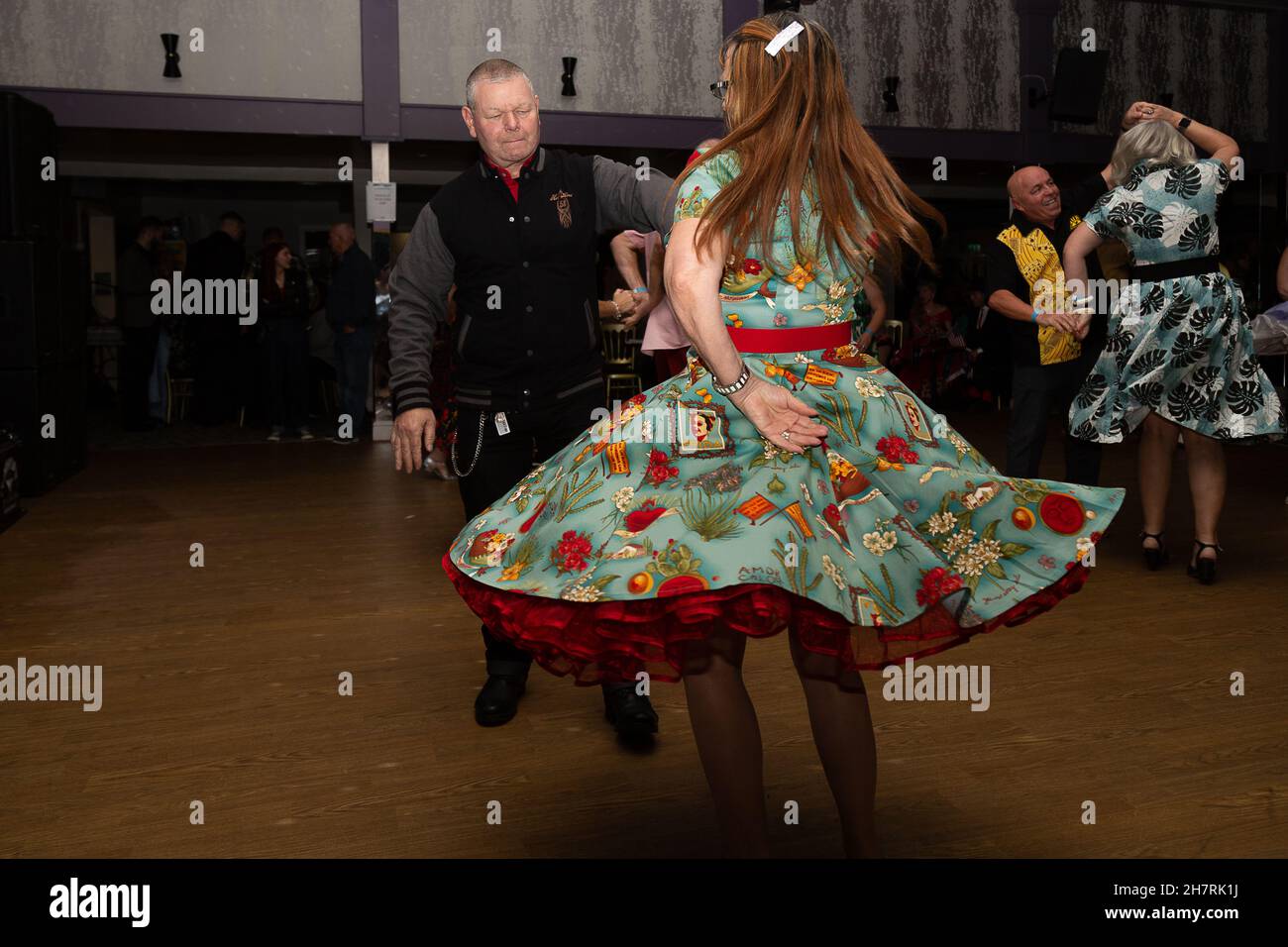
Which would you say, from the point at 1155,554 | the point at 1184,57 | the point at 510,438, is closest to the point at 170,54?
the point at 510,438

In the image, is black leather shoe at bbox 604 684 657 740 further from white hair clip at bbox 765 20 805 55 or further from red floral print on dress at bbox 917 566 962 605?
white hair clip at bbox 765 20 805 55

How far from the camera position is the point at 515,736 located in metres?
2.75

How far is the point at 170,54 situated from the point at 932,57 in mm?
6048

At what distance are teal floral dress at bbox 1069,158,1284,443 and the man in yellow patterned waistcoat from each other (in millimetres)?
366

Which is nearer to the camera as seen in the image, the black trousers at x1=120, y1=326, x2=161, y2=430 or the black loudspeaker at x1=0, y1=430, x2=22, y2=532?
the black loudspeaker at x1=0, y1=430, x2=22, y2=532

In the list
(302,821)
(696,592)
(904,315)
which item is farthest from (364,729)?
(904,315)

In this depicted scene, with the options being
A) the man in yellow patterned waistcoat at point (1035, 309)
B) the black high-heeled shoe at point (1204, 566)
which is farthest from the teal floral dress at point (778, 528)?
the man in yellow patterned waistcoat at point (1035, 309)

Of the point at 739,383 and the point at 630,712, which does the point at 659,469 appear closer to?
the point at 739,383

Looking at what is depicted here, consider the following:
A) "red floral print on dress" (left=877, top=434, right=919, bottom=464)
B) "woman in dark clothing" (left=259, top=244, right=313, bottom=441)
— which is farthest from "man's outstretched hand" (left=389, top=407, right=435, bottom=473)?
"woman in dark clothing" (left=259, top=244, right=313, bottom=441)

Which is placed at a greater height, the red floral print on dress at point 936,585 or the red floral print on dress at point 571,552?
the red floral print on dress at point 571,552

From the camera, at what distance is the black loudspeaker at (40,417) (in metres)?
6.07

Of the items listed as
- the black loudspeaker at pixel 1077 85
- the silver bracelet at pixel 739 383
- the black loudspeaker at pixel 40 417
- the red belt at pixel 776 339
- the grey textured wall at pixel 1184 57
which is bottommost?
the black loudspeaker at pixel 40 417

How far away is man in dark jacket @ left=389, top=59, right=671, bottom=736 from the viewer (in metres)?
2.63

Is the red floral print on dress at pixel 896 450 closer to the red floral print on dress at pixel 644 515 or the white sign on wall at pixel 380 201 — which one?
the red floral print on dress at pixel 644 515
